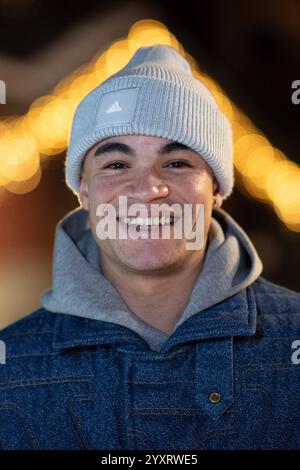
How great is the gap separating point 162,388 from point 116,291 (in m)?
0.23

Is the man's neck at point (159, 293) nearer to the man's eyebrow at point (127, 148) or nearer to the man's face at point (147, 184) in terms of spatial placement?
the man's face at point (147, 184)

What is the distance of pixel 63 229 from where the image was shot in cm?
141

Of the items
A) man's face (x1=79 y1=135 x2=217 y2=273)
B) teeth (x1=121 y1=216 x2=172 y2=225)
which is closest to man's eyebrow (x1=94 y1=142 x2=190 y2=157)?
man's face (x1=79 y1=135 x2=217 y2=273)

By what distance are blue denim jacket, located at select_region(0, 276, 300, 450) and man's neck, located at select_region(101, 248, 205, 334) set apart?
10 cm

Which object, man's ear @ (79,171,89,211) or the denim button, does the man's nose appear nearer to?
man's ear @ (79,171,89,211)

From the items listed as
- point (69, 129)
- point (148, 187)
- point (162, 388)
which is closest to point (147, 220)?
point (148, 187)

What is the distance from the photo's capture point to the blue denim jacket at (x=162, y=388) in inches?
45.9

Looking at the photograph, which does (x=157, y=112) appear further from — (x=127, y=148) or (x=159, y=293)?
(x=159, y=293)

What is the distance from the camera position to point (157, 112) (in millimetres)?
1235

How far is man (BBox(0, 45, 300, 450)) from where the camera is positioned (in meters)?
1.18

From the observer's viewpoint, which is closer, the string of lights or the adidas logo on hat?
the adidas logo on hat

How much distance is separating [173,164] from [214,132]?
12 cm

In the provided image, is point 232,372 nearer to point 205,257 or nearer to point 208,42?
point 205,257
